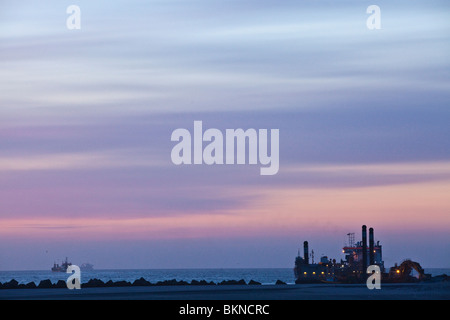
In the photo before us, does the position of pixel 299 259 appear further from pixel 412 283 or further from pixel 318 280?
pixel 412 283

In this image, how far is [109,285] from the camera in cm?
15275

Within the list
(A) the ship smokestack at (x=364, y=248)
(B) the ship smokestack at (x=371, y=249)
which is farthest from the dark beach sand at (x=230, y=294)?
(A) the ship smokestack at (x=364, y=248)

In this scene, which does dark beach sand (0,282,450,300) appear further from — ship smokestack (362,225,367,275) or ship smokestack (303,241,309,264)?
ship smokestack (303,241,309,264)

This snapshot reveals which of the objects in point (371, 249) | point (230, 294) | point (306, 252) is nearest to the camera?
point (230, 294)

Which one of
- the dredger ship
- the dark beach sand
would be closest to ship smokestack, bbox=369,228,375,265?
the dredger ship

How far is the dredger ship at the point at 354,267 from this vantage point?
167250mm

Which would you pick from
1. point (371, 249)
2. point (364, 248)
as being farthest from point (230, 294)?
point (364, 248)

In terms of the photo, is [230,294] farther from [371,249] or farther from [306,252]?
[306,252]

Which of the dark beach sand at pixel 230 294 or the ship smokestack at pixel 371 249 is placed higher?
the ship smokestack at pixel 371 249

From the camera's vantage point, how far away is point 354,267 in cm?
17488

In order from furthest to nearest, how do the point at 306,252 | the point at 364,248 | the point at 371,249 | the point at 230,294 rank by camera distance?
the point at 306,252, the point at 364,248, the point at 371,249, the point at 230,294

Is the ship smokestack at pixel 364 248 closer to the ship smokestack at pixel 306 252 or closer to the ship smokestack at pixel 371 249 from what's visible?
the ship smokestack at pixel 371 249
